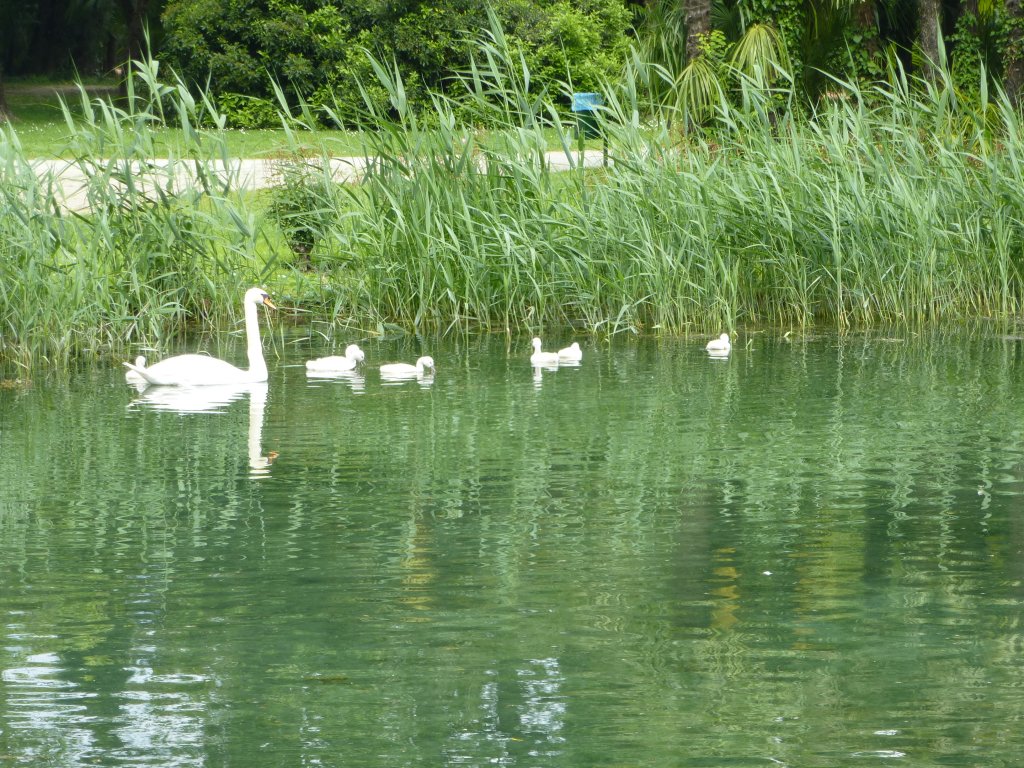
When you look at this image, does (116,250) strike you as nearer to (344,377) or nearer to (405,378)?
(344,377)

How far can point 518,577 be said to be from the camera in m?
5.79

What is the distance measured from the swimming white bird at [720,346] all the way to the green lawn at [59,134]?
3.78m

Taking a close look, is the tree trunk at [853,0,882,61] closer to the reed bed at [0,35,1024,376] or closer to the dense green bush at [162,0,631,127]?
the dense green bush at [162,0,631,127]

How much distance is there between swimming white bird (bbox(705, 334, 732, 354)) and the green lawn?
3.78 meters

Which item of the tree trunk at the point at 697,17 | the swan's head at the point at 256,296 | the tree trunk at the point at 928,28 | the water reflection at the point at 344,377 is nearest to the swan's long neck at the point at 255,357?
the water reflection at the point at 344,377

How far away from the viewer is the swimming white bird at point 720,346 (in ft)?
37.0

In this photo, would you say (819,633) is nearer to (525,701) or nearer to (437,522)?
(525,701)

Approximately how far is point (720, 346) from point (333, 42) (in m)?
17.2

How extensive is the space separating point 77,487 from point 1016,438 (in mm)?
4678

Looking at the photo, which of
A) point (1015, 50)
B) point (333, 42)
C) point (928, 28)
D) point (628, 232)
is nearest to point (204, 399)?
point (628, 232)

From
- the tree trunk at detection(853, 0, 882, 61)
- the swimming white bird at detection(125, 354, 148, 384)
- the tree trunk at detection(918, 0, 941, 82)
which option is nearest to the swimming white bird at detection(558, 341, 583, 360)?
the swimming white bird at detection(125, 354, 148, 384)

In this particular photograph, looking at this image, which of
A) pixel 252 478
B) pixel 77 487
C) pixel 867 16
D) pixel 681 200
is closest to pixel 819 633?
pixel 252 478

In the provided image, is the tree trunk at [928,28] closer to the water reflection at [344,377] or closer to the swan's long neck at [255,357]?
the water reflection at [344,377]

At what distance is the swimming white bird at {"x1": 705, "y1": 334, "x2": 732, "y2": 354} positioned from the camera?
37.0ft
